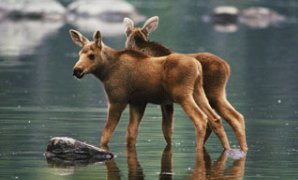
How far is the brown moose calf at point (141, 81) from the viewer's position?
57.1 ft

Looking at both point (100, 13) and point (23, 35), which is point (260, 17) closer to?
point (100, 13)

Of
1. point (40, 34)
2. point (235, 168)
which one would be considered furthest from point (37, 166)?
point (40, 34)

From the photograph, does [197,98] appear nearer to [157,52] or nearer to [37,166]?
[157,52]

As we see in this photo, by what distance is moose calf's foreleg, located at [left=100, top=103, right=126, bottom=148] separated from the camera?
58.5 ft

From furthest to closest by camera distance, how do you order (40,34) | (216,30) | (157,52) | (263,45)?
(216,30)
(40,34)
(263,45)
(157,52)

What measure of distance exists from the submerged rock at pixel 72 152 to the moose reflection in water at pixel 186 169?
Answer: 0.19 m

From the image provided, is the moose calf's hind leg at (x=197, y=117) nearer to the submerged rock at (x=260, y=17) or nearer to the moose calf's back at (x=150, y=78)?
the moose calf's back at (x=150, y=78)

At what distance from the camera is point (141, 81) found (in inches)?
701

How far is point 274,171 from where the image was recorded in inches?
603

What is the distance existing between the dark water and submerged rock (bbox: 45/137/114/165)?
176 millimetres

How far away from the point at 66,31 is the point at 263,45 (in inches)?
506

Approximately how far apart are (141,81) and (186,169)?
2.63 meters

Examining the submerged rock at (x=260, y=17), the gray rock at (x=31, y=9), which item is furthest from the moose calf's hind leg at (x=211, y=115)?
the gray rock at (x=31, y=9)

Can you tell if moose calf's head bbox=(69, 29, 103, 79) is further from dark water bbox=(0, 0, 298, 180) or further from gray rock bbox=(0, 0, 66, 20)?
gray rock bbox=(0, 0, 66, 20)
